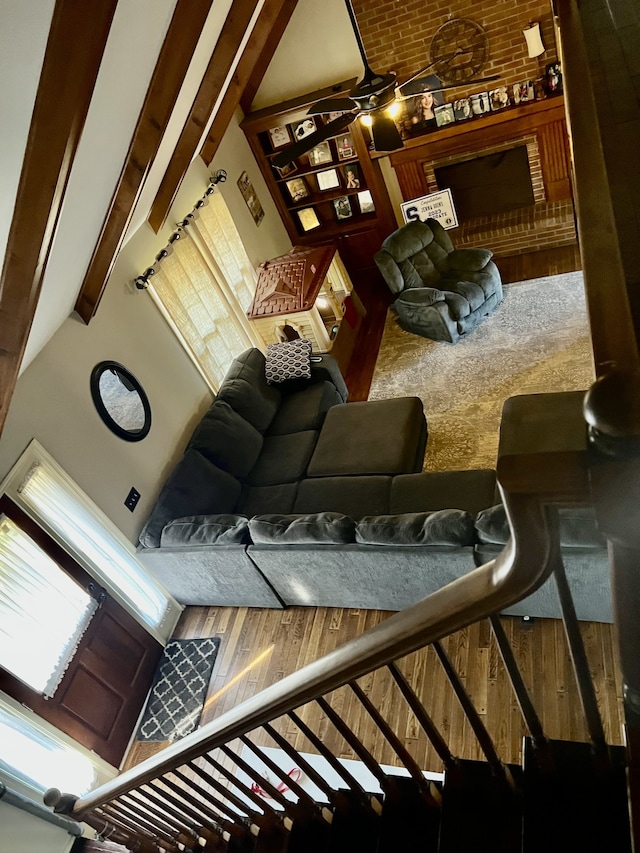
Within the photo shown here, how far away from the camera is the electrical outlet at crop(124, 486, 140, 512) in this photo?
363 cm

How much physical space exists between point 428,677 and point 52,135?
2965 millimetres

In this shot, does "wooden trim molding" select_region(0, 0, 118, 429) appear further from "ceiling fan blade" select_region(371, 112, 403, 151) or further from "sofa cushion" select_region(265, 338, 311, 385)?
"sofa cushion" select_region(265, 338, 311, 385)

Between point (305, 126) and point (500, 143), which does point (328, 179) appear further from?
point (500, 143)

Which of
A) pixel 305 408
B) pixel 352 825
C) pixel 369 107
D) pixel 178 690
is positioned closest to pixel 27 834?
pixel 178 690

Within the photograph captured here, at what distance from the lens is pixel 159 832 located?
7.62 ft

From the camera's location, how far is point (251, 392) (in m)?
4.52

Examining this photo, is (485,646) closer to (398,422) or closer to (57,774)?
(398,422)

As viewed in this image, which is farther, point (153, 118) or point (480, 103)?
point (480, 103)

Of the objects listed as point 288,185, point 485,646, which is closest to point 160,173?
point 288,185

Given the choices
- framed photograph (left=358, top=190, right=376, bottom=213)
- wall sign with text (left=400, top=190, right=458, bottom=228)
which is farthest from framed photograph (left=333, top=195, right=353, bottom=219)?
wall sign with text (left=400, top=190, right=458, bottom=228)

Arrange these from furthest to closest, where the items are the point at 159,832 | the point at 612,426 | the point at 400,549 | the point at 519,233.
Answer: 1. the point at 519,233
2. the point at 400,549
3. the point at 159,832
4. the point at 612,426

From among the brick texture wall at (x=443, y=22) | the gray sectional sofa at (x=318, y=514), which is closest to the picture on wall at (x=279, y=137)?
the brick texture wall at (x=443, y=22)

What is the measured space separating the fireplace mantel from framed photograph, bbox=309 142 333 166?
67 centimetres

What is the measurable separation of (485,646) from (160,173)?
11.6 ft
